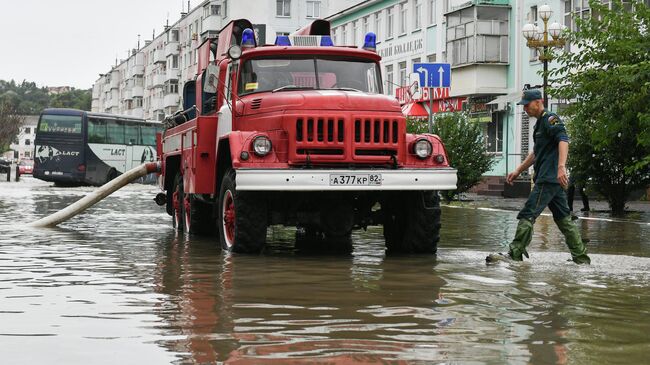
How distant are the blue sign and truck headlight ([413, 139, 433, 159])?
10.7 metres

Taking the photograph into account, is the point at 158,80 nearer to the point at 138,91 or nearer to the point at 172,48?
the point at 172,48

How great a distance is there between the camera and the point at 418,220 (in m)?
12.9

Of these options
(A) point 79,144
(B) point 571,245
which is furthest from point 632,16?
(A) point 79,144

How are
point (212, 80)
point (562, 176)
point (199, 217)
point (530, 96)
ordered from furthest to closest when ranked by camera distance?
point (199, 217), point (212, 80), point (530, 96), point (562, 176)

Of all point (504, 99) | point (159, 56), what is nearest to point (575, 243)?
point (504, 99)

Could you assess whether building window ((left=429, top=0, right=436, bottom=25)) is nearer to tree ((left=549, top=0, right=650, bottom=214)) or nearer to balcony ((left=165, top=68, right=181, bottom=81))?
tree ((left=549, top=0, right=650, bottom=214))

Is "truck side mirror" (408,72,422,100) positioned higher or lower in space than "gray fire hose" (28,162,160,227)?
higher

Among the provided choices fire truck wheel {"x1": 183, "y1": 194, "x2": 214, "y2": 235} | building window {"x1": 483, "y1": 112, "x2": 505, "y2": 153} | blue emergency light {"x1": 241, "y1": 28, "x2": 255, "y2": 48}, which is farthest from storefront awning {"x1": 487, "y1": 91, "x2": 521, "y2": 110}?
blue emergency light {"x1": 241, "y1": 28, "x2": 255, "y2": 48}

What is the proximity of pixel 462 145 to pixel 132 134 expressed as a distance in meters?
28.4

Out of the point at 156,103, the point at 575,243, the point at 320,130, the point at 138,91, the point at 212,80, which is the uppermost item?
the point at 138,91

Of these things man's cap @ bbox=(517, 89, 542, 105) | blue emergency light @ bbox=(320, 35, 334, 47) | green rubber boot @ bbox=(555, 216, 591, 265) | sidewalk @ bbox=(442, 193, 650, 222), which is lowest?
sidewalk @ bbox=(442, 193, 650, 222)

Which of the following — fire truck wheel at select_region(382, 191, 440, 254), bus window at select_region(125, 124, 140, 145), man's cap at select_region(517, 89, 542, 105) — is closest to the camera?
man's cap at select_region(517, 89, 542, 105)

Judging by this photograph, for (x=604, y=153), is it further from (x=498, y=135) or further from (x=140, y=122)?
(x=140, y=122)

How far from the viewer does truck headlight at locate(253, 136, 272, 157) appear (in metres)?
12.2
